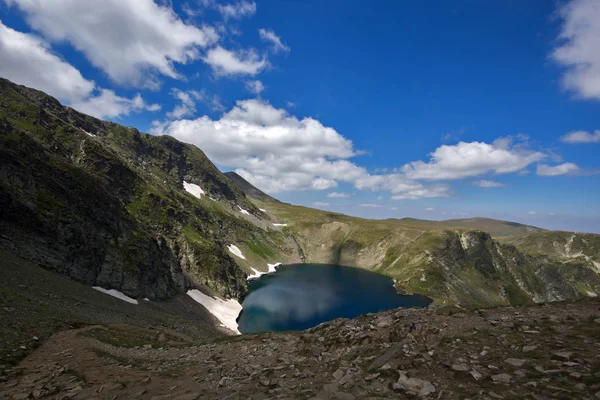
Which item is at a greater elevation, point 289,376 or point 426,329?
point 426,329

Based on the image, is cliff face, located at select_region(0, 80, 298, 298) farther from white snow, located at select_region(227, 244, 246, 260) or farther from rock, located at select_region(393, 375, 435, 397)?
rock, located at select_region(393, 375, 435, 397)

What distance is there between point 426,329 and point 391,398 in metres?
8.20

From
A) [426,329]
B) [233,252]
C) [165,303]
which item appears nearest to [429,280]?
[233,252]

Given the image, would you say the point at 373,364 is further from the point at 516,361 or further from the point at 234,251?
the point at 234,251

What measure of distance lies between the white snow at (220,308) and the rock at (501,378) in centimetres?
8828

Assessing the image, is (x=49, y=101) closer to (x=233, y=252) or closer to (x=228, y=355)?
(x=233, y=252)

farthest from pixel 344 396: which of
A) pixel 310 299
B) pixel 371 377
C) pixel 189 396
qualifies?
pixel 310 299

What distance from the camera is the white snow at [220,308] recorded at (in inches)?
3696

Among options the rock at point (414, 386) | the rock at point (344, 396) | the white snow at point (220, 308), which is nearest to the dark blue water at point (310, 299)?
the white snow at point (220, 308)

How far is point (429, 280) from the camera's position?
17300 cm

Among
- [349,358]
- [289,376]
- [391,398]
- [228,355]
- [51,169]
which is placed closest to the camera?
[391,398]

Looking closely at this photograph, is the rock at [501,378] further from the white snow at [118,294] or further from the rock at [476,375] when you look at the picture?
the white snow at [118,294]

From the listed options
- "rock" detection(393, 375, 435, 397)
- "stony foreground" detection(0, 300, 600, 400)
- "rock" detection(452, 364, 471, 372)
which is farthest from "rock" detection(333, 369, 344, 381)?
"rock" detection(452, 364, 471, 372)

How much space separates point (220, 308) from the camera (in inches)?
3999
